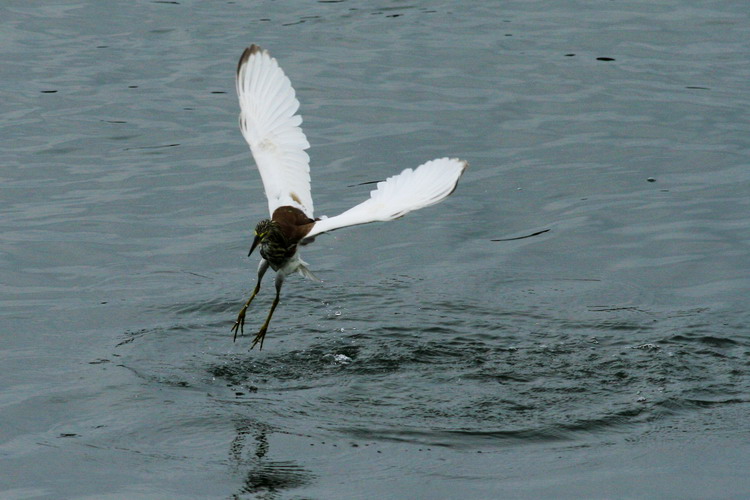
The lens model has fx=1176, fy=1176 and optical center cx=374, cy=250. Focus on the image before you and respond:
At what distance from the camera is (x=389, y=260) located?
10.5 m

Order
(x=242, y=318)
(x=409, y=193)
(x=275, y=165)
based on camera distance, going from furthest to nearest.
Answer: (x=275, y=165) < (x=242, y=318) < (x=409, y=193)

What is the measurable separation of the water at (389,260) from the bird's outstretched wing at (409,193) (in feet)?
4.07

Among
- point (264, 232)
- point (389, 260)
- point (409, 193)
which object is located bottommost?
point (389, 260)

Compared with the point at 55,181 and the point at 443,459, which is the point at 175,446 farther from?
the point at 55,181

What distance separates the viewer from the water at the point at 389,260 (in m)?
6.94

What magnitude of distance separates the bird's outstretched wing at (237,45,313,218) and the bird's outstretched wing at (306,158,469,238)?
1.68m

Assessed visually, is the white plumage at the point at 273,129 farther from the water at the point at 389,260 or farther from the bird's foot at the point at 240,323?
the water at the point at 389,260

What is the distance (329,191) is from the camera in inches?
461

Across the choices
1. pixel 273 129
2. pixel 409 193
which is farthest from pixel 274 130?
pixel 409 193

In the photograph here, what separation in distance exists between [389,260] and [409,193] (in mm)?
3220

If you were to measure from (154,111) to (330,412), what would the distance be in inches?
292

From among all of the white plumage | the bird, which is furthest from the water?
the white plumage

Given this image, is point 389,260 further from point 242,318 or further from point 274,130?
point 242,318

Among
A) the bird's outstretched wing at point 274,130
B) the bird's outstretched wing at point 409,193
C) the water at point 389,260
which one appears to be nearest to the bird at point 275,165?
the bird's outstretched wing at point 274,130
